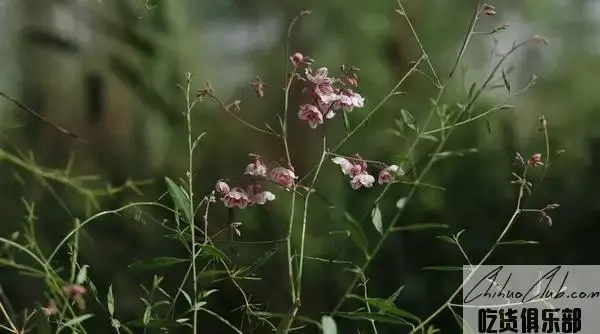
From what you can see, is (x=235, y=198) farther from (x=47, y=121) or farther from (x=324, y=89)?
(x=47, y=121)

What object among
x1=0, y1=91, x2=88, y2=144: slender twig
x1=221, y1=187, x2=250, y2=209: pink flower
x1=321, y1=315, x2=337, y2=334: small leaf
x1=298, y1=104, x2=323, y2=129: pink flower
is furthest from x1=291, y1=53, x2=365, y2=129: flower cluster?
x1=0, y1=91, x2=88, y2=144: slender twig

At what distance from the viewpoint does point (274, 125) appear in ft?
2.92

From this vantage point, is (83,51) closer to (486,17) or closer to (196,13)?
(196,13)

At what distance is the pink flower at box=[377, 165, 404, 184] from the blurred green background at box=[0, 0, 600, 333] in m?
0.12

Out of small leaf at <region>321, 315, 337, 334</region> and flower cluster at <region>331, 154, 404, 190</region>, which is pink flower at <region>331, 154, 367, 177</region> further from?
small leaf at <region>321, 315, 337, 334</region>

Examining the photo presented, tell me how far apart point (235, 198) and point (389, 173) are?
0.17m

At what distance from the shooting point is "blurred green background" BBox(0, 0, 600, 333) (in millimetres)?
883

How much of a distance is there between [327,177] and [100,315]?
334mm

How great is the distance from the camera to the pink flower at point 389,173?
0.72 m

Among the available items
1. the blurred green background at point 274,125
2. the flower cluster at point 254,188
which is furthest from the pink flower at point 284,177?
the blurred green background at point 274,125

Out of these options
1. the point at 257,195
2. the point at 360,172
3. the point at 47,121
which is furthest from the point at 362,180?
the point at 47,121

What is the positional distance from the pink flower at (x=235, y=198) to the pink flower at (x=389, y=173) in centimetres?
15

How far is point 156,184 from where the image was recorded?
0.90m

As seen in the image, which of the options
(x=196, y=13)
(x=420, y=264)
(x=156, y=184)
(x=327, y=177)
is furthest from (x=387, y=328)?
(x=196, y=13)
